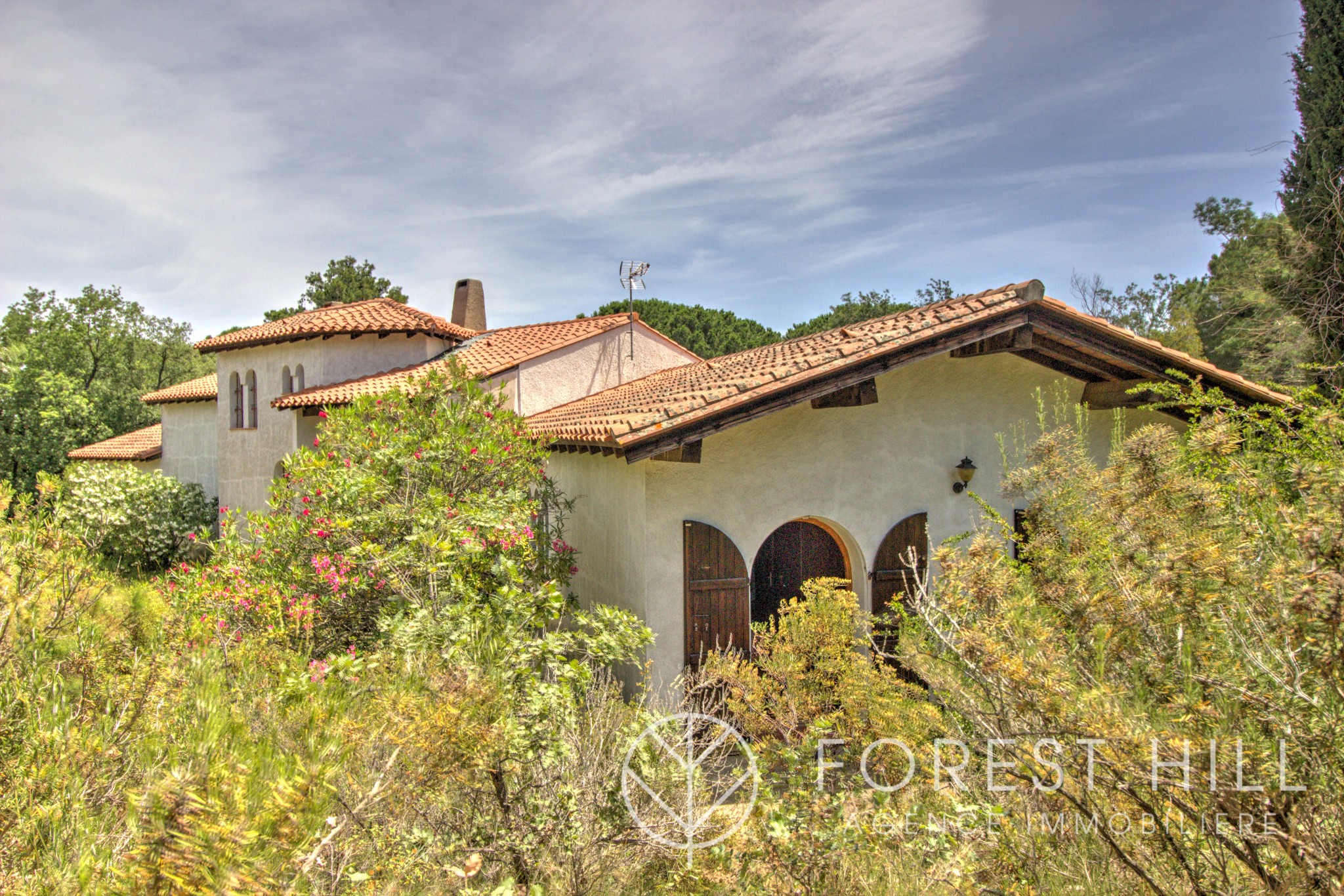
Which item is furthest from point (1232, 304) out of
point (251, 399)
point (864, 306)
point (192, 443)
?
point (192, 443)

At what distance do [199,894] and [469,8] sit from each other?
384 inches

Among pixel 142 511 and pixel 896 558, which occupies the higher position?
pixel 142 511

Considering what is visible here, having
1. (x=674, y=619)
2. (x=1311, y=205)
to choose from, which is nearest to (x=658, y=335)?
(x=674, y=619)

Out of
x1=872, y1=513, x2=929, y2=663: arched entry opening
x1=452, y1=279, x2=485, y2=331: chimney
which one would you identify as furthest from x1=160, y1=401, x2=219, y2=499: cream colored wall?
x1=872, y1=513, x2=929, y2=663: arched entry opening

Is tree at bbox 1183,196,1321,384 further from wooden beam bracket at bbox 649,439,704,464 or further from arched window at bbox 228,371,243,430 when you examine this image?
arched window at bbox 228,371,243,430

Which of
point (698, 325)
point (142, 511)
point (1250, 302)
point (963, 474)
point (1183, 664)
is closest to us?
point (1183, 664)

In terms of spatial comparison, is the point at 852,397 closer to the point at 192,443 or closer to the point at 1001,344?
the point at 1001,344

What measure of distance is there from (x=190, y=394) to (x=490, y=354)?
35.9 ft

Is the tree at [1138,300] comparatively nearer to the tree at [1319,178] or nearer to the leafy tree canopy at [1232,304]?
the leafy tree canopy at [1232,304]

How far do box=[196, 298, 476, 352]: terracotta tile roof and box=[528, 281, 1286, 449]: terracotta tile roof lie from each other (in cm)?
900

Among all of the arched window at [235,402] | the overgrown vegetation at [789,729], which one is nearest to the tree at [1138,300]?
the arched window at [235,402]

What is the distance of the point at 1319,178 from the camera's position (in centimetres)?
1606

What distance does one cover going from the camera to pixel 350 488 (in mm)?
6820

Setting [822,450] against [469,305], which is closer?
[822,450]
